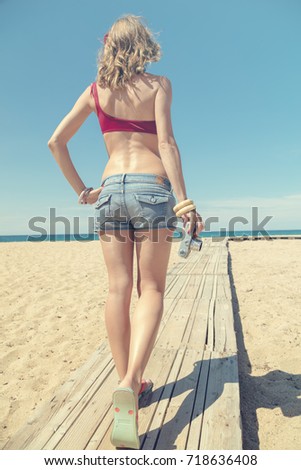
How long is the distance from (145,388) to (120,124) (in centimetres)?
166

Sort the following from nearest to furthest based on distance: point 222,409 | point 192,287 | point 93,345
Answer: point 222,409 < point 93,345 < point 192,287

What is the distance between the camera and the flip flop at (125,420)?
1.50 m

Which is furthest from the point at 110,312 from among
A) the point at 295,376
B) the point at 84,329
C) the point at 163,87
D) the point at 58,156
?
the point at 84,329

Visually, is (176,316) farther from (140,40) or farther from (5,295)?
(5,295)

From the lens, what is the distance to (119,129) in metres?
1.83

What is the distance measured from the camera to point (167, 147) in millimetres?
1765

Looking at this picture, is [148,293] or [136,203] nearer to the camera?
[136,203]

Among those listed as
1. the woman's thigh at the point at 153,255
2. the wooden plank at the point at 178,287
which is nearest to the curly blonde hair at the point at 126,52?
the woman's thigh at the point at 153,255

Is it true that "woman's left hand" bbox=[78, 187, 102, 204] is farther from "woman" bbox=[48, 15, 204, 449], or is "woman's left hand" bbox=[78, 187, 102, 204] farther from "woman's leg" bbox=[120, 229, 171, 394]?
"woman's leg" bbox=[120, 229, 171, 394]

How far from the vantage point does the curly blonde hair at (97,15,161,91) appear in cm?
179

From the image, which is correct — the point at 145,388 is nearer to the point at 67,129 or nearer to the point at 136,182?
the point at 136,182

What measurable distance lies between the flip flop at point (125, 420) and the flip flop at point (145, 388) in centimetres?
55

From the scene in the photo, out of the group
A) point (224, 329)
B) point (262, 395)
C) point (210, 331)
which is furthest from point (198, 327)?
point (262, 395)

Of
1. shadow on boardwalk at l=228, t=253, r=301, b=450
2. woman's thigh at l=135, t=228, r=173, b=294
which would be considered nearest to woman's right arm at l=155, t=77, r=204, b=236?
woman's thigh at l=135, t=228, r=173, b=294
